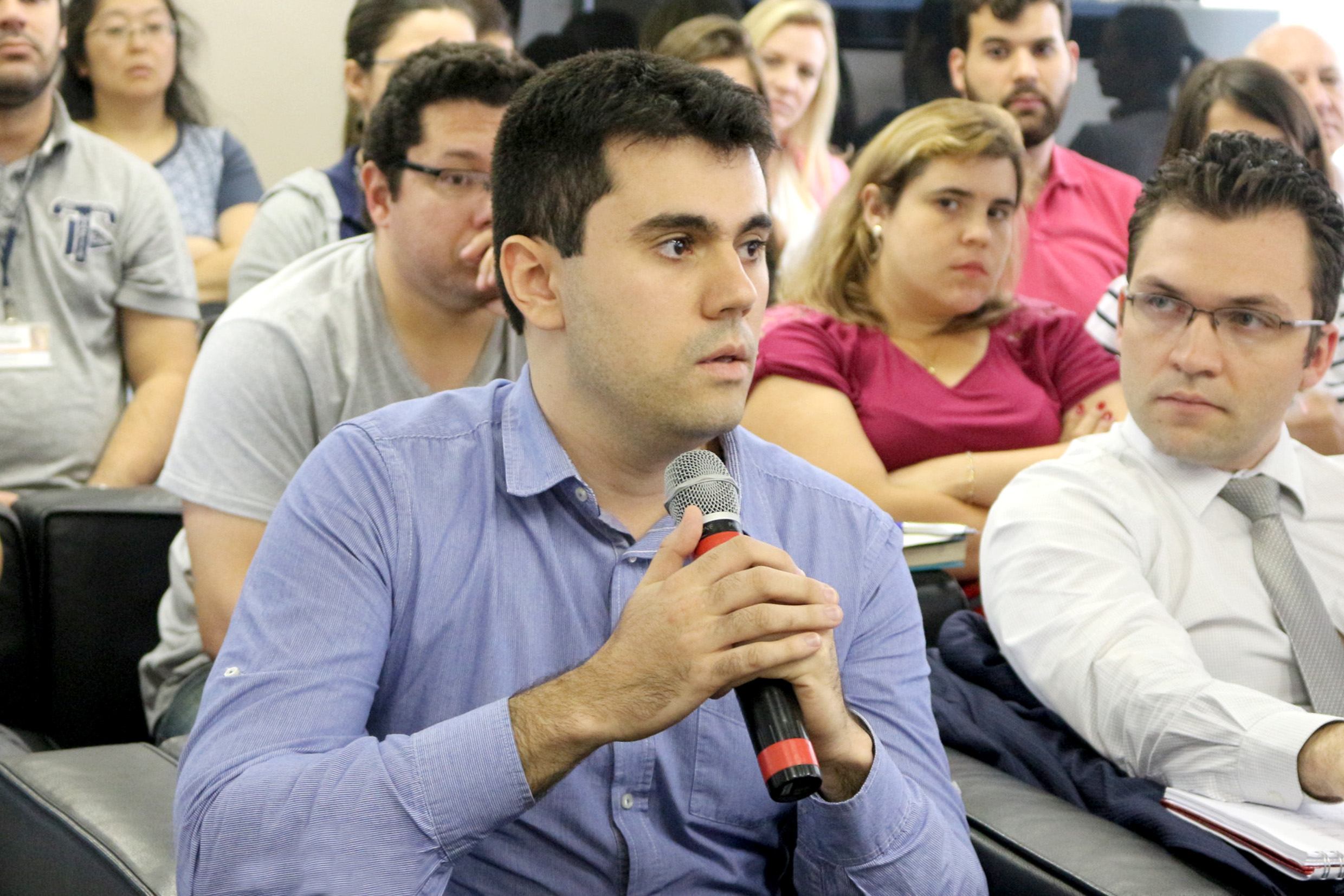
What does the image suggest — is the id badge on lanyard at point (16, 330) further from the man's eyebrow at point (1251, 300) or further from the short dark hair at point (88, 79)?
the man's eyebrow at point (1251, 300)

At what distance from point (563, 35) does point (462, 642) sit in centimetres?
305

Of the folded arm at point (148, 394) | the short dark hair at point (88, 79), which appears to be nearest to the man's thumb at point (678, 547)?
the folded arm at point (148, 394)

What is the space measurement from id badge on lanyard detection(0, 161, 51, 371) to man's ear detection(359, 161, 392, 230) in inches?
33.6

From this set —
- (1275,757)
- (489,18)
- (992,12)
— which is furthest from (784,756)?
(992,12)

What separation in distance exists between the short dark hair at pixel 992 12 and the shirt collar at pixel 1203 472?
1.84 metres

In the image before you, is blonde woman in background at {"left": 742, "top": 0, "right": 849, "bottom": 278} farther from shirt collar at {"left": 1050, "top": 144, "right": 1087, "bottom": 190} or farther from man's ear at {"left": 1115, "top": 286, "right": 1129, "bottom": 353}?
man's ear at {"left": 1115, "top": 286, "right": 1129, "bottom": 353}

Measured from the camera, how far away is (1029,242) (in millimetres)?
3006

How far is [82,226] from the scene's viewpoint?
2.46 m

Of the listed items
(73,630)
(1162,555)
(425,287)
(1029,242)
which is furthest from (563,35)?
(1162,555)

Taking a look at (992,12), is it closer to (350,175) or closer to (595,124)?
(350,175)

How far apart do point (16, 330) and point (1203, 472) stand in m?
2.01

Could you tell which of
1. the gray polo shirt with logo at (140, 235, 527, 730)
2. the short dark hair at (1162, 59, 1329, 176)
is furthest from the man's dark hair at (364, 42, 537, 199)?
the short dark hair at (1162, 59, 1329, 176)

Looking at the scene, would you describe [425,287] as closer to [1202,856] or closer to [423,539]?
[423,539]

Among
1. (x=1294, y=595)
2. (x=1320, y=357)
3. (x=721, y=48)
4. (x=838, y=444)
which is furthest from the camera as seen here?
(x=721, y=48)
